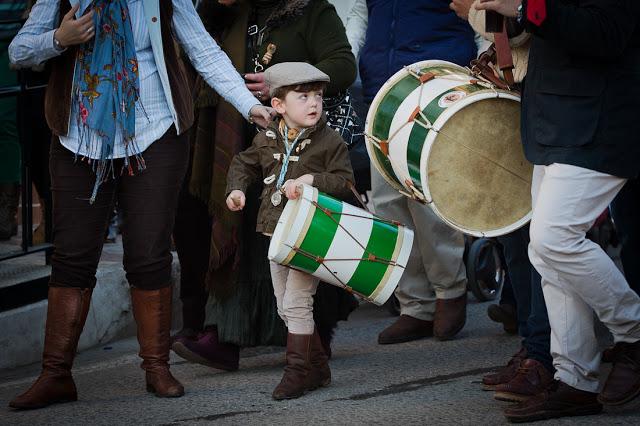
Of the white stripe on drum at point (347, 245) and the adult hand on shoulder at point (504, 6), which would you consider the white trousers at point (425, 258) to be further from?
the adult hand on shoulder at point (504, 6)

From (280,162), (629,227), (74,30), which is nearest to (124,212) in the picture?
(280,162)

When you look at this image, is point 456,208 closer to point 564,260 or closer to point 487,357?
point 564,260

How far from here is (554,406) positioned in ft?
15.0

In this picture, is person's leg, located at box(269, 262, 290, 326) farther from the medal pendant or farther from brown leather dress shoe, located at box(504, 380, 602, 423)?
brown leather dress shoe, located at box(504, 380, 602, 423)

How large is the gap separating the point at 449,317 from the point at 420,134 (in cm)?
180

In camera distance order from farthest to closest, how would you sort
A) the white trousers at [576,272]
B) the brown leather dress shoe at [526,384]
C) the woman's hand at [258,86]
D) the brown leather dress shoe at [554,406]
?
1. the woman's hand at [258,86]
2. the brown leather dress shoe at [526,384]
3. the brown leather dress shoe at [554,406]
4. the white trousers at [576,272]

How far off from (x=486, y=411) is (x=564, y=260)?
0.72 m

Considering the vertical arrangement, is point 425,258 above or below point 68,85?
below

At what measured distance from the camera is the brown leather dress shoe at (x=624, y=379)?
15.2 ft

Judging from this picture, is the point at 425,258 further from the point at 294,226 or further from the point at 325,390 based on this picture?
the point at 294,226

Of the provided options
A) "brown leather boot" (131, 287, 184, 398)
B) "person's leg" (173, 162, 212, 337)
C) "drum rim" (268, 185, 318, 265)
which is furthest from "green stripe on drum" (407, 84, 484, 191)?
"person's leg" (173, 162, 212, 337)

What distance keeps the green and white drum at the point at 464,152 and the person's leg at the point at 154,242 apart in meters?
0.93

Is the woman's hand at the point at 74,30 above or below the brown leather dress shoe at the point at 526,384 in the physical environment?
above

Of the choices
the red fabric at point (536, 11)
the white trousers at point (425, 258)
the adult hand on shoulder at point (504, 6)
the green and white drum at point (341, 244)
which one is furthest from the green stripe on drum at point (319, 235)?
the white trousers at point (425, 258)
